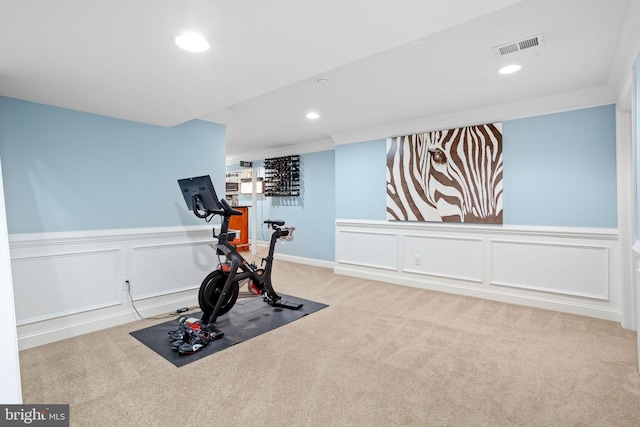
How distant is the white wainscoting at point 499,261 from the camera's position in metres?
3.38

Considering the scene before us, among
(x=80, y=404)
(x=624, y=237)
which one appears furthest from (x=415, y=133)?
(x=80, y=404)

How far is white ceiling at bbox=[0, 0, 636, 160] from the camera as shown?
60.6 inches

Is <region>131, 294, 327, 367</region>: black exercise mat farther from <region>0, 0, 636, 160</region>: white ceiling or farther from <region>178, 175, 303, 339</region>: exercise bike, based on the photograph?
<region>0, 0, 636, 160</region>: white ceiling

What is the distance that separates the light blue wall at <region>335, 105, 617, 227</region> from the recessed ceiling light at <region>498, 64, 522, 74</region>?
3.94 feet

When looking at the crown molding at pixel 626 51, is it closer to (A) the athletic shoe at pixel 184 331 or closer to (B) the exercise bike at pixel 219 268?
(B) the exercise bike at pixel 219 268

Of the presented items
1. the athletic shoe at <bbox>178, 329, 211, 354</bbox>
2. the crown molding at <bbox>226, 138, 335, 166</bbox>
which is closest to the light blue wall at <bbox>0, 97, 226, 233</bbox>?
the athletic shoe at <bbox>178, 329, 211, 354</bbox>

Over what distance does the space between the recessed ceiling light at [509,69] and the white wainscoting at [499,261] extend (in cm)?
188

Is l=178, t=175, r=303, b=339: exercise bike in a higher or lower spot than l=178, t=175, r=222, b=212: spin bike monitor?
lower

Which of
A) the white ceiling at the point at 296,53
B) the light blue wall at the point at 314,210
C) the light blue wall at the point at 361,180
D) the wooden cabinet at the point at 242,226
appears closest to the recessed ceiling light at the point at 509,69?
the white ceiling at the point at 296,53

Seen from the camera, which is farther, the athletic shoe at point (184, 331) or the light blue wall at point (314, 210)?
the light blue wall at point (314, 210)

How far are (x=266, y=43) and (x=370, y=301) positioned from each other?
3.14 metres

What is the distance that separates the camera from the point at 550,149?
3637 millimetres

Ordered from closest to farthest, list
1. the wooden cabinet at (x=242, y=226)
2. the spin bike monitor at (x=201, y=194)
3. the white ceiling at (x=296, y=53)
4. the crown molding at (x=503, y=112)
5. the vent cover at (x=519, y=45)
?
the white ceiling at (x=296, y=53) < the vent cover at (x=519, y=45) < the spin bike monitor at (x=201, y=194) < the crown molding at (x=503, y=112) < the wooden cabinet at (x=242, y=226)

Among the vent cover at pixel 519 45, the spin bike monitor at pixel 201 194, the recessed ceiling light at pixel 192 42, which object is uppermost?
the vent cover at pixel 519 45
